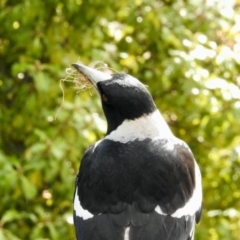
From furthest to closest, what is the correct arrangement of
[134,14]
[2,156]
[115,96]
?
[134,14] → [2,156] → [115,96]

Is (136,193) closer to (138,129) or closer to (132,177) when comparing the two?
(132,177)

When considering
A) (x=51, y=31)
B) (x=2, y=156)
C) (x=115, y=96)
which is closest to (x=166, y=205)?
(x=115, y=96)

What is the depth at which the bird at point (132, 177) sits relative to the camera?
221cm

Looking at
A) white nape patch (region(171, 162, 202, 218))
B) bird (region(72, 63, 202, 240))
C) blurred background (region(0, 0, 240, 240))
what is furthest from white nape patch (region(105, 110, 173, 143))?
blurred background (region(0, 0, 240, 240))

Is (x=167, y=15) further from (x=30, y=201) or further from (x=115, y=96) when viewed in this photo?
(x=115, y=96)

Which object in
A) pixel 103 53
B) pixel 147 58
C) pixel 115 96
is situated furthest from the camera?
pixel 147 58

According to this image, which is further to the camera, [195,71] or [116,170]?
[195,71]

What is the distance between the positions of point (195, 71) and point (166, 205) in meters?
1.18

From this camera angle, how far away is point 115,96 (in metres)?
2.23

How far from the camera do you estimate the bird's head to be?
223 cm

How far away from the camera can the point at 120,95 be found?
223 cm

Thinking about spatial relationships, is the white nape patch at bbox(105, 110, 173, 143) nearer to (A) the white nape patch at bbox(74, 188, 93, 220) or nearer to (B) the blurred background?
(A) the white nape patch at bbox(74, 188, 93, 220)

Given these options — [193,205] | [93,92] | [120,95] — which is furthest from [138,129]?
[93,92]

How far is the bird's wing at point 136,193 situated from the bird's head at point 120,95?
0.27 feet
